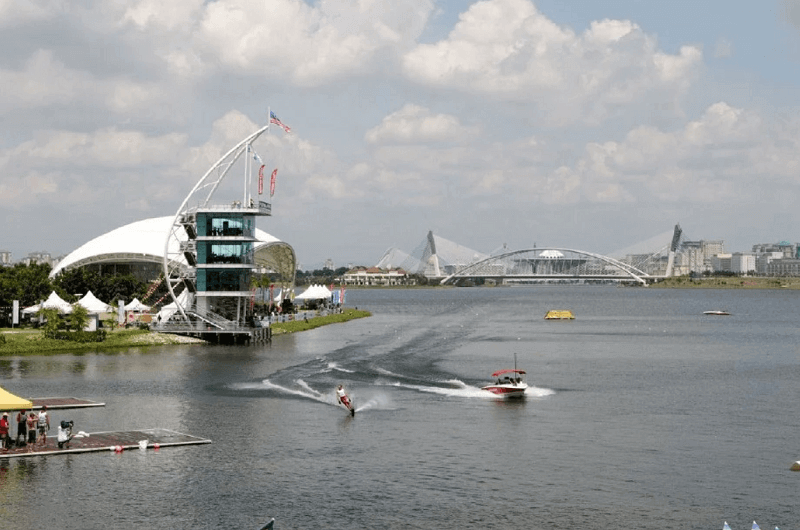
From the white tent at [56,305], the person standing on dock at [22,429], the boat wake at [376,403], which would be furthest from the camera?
the white tent at [56,305]

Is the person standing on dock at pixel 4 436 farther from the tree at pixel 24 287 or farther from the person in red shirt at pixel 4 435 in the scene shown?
the tree at pixel 24 287

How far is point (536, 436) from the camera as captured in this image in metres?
58.5

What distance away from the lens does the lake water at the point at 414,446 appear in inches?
1640

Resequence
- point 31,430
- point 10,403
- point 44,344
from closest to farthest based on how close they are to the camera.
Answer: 1. point 10,403
2. point 31,430
3. point 44,344

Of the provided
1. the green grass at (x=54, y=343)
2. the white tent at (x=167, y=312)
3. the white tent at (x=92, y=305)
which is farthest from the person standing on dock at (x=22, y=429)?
the white tent at (x=167, y=312)

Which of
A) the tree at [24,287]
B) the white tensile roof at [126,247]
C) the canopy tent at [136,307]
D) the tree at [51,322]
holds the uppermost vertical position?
the white tensile roof at [126,247]

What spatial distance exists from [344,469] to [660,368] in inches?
2315

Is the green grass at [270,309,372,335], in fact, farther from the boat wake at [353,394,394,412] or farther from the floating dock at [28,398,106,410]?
the floating dock at [28,398,106,410]

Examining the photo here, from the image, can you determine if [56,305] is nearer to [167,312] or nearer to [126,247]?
[167,312]

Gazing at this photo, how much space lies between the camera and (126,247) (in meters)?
168

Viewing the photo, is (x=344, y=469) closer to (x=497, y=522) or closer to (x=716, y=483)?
(x=497, y=522)

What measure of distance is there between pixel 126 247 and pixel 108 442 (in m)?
119

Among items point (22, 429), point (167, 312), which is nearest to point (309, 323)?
point (167, 312)

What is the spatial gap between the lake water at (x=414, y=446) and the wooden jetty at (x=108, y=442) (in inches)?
29.9
